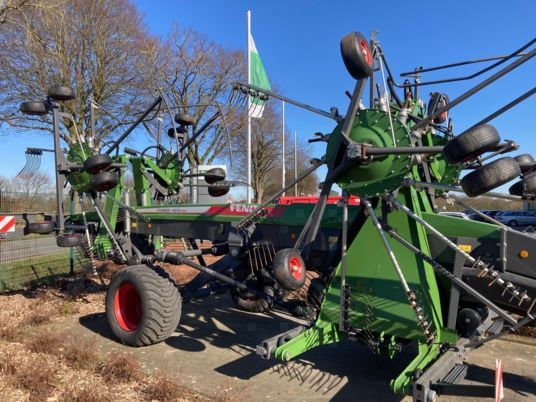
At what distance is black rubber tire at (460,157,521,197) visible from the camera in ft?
9.06

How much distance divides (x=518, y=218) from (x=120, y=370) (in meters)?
33.2

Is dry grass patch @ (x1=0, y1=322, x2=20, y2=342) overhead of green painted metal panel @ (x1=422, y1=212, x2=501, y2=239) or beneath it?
beneath

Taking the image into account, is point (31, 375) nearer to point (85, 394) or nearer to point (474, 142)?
point (85, 394)

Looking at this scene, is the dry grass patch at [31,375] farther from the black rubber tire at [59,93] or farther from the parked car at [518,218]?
the parked car at [518,218]

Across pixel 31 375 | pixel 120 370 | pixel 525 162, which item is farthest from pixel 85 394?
pixel 525 162

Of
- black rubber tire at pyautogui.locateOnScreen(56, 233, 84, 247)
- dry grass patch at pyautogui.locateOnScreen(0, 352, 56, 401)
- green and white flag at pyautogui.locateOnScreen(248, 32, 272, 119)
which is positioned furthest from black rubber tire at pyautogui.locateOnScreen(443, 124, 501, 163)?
green and white flag at pyautogui.locateOnScreen(248, 32, 272, 119)

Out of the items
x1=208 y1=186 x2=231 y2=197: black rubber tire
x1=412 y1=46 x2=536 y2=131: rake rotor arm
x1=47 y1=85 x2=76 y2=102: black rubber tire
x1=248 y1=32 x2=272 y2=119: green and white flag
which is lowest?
x1=208 y1=186 x2=231 y2=197: black rubber tire

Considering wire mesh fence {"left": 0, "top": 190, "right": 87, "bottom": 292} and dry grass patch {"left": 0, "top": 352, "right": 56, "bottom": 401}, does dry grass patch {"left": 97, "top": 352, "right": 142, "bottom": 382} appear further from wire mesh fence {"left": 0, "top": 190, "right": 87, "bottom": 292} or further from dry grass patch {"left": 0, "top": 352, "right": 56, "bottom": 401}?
wire mesh fence {"left": 0, "top": 190, "right": 87, "bottom": 292}

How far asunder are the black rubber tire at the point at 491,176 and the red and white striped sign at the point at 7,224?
24.0ft

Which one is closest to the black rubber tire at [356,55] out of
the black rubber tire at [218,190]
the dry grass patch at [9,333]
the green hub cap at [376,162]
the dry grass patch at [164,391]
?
Answer: the green hub cap at [376,162]

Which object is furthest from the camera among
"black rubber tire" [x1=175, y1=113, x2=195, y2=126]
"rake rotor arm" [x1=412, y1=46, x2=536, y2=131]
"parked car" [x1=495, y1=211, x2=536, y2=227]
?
"parked car" [x1=495, y1=211, x2=536, y2=227]

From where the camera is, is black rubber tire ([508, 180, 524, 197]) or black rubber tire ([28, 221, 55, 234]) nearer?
black rubber tire ([508, 180, 524, 197])

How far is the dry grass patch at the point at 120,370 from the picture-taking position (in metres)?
4.32

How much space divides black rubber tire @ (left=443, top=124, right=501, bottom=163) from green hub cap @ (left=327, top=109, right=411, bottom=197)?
2.31ft
